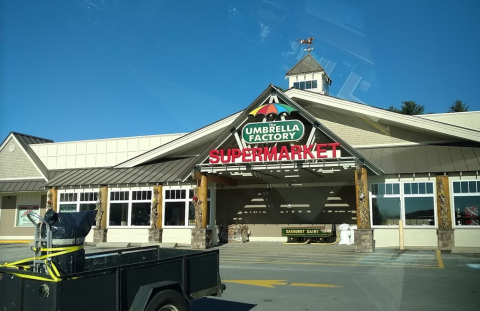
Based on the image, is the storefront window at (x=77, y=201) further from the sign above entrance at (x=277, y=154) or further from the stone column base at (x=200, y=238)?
the sign above entrance at (x=277, y=154)

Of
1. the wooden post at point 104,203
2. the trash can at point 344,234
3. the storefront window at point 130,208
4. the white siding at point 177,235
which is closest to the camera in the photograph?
the trash can at point 344,234

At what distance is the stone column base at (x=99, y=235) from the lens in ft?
77.2

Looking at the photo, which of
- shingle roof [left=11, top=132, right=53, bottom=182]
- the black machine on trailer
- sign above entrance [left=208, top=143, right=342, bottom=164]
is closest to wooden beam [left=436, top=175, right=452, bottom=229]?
sign above entrance [left=208, top=143, right=342, bottom=164]

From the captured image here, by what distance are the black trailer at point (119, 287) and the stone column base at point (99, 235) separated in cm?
1771

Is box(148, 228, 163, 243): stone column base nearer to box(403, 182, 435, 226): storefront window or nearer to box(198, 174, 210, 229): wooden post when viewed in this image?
box(198, 174, 210, 229): wooden post

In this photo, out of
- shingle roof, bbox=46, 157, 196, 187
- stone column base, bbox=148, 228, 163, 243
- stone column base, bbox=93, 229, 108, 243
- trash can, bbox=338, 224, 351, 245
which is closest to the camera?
trash can, bbox=338, 224, 351, 245

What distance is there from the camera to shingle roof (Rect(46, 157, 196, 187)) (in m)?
22.8

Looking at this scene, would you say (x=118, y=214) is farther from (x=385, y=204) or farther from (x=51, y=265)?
(x=51, y=265)

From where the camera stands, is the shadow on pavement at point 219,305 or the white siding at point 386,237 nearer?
the shadow on pavement at point 219,305

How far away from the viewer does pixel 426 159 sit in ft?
63.8

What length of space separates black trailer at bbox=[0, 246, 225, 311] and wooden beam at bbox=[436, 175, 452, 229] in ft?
46.4

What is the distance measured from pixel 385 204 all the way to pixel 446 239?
9.27 ft

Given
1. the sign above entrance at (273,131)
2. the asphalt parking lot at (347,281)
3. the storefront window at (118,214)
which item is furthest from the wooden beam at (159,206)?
the sign above entrance at (273,131)

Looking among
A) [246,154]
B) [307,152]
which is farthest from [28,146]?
[307,152]
